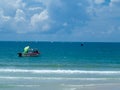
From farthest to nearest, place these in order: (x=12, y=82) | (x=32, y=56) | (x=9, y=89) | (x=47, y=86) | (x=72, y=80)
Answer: (x=32, y=56)
(x=72, y=80)
(x=12, y=82)
(x=47, y=86)
(x=9, y=89)

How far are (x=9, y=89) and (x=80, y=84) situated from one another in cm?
502

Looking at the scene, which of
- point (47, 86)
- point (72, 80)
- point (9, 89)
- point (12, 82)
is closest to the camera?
point (9, 89)

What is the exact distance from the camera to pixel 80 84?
78.2ft

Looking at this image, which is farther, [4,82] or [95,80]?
[95,80]

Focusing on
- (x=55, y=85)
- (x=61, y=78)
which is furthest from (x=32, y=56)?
(x=55, y=85)

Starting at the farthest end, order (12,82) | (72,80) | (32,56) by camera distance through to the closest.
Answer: (32,56) < (72,80) < (12,82)

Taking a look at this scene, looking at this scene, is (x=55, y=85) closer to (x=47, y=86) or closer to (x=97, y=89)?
(x=47, y=86)

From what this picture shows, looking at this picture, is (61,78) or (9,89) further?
(61,78)

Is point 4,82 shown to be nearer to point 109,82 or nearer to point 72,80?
point 72,80

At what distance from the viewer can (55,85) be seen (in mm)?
23125

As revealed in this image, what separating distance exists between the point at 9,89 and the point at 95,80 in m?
7.49

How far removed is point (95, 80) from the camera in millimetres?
26297

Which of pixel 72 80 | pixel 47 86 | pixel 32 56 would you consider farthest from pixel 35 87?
pixel 32 56

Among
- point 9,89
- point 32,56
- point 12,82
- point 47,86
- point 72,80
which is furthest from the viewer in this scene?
point 32,56
